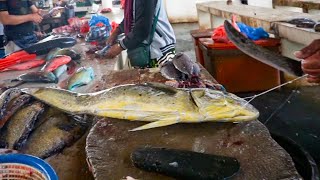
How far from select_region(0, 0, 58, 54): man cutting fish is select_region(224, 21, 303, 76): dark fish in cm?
413

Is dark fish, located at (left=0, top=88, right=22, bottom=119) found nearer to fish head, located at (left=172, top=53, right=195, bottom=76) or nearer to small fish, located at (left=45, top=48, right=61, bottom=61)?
fish head, located at (left=172, top=53, right=195, bottom=76)

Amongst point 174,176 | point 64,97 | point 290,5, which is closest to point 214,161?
point 174,176

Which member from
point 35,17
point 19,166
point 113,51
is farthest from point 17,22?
point 19,166

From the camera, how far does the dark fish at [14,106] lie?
2209 millimetres

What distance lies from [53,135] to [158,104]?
687mm

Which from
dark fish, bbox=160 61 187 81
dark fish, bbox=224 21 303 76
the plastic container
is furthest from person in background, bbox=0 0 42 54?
dark fish, bbox=224 21 303 76

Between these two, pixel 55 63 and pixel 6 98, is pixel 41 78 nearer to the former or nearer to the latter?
pixel 55 63

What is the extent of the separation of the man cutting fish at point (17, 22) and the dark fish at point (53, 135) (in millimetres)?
3951

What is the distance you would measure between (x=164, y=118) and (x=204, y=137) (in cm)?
26

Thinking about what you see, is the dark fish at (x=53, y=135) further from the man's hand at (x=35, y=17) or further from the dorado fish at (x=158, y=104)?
the man's hand at (x=35, y=17)

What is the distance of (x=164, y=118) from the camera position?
203cm

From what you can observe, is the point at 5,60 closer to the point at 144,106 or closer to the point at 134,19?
the point at 134,19

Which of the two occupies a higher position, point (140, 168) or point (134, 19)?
point (134, 19)

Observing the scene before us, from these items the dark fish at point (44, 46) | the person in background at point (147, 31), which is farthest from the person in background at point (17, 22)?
the person in background at point (147, 31)
